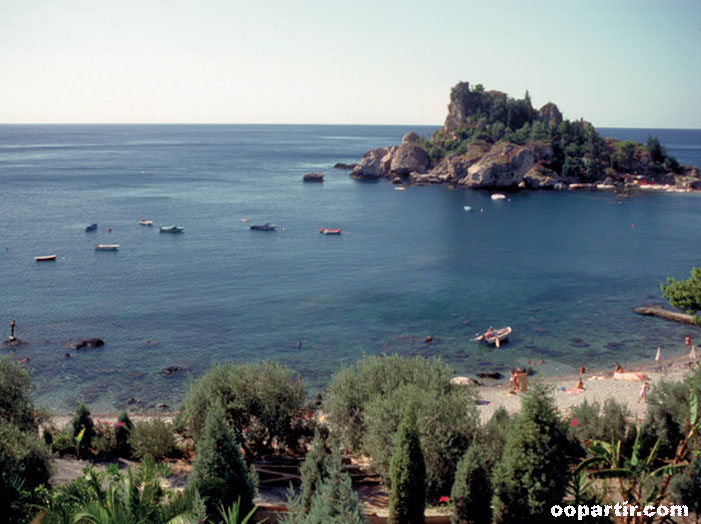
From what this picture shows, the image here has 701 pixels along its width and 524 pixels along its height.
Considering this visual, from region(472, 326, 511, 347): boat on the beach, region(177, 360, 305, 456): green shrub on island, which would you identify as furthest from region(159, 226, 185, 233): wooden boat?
region(177, 360, 305, 456): green shrub on island

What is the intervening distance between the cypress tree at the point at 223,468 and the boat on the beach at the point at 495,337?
91.7ft

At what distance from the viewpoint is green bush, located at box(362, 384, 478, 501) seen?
52.3 feet

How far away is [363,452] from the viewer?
1892 centimetres

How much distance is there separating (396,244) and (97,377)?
40.9 metres

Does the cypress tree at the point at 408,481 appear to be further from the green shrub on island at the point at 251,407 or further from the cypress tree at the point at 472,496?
the green shrub on island at the point at 251,407

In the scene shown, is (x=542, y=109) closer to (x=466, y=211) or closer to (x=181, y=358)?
(x=466, y=211)

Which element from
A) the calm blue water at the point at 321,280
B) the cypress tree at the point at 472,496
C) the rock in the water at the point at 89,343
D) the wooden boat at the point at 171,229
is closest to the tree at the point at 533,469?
the cypress tree at the point at 472,496

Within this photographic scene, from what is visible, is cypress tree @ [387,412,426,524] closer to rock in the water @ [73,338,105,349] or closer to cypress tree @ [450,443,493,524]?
cypress tree @ [450,443,493,524]

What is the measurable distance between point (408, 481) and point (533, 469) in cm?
296

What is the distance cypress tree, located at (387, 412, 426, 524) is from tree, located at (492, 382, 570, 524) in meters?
1.83

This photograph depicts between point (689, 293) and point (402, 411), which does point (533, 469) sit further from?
point (689, 293)

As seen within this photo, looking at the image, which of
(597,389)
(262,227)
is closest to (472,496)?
(597,389)

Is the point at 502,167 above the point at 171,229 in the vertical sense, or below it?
above

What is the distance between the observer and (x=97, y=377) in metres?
33.7
